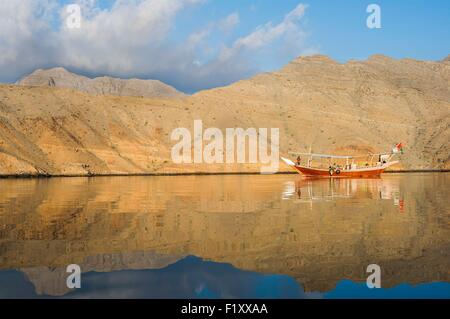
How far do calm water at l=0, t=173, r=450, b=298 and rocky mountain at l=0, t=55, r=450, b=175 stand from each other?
5339 centimetres

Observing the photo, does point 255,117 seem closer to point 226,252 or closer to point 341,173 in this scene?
point 341,173

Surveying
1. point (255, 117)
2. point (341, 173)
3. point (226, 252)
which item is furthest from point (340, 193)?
point (255, 117)

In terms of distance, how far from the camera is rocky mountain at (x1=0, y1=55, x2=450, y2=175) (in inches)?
3078

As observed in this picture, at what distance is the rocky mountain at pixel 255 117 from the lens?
78188mm

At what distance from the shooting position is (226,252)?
12.0 metres

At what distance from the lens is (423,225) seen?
1608 centimetres

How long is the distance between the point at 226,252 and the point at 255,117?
3783 inches

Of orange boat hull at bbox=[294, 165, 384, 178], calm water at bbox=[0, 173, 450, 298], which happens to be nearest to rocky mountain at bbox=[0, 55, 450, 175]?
orange boat hull at bbox=[294, 165, 384, 178]

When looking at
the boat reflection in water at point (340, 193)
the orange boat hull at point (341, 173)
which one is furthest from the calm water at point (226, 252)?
the orange boat hull at point (341, 173)

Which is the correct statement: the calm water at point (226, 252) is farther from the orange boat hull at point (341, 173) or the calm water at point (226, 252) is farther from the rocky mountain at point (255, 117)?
the rocky mountain at point (255, 117)

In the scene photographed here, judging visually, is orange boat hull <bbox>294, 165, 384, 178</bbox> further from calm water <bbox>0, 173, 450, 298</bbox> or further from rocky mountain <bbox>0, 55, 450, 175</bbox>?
calm water <bbox>0, 173, 450, 298</bbox>

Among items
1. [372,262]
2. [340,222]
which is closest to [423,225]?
[340,222]

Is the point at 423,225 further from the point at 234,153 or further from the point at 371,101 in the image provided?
the point at 371,101

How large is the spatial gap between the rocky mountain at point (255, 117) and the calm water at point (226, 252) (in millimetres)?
53388
